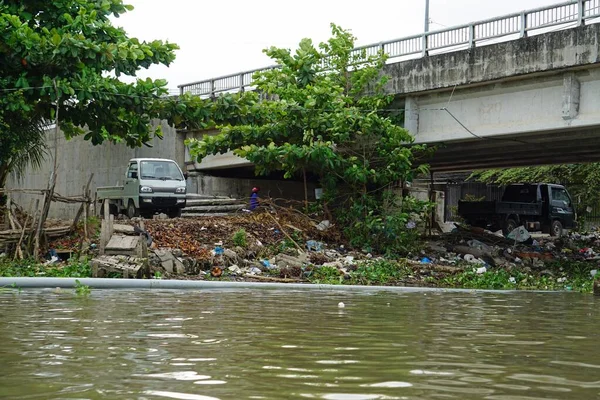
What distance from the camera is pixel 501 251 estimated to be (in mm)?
22047

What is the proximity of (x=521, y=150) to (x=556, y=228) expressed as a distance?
8683 millimetres

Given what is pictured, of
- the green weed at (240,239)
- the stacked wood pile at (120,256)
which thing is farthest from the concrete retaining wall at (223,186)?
the stacked wood pile at (120,256)

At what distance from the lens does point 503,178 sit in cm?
4691

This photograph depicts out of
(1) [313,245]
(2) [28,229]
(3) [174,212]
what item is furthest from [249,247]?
(3) [174,212]

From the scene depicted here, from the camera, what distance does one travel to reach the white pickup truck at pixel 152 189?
27.8 m

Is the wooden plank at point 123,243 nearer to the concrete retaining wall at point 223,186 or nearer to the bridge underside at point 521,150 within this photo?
the bridge underside at point 521,150

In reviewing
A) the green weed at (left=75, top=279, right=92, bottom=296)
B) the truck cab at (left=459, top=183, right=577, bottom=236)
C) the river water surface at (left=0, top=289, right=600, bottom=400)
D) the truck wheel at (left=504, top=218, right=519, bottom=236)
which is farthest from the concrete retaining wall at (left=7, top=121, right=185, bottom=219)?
the river water surface at (left=0, top=289, right=600, bottom=400)

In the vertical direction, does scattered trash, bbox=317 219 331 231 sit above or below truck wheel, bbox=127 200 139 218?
below

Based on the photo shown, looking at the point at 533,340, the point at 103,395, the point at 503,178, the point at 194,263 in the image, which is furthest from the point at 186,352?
the point at 503,178

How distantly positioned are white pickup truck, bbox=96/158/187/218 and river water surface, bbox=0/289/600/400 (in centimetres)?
1745

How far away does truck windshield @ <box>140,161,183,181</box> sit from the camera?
2847 cm

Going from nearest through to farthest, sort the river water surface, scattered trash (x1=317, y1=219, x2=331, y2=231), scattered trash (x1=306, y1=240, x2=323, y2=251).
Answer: the river water surface < scattered trash (x1=306, y1=240, x2=323, y2=251) < scattered trash (x1=317, y1=219, x2=331, y2=231)

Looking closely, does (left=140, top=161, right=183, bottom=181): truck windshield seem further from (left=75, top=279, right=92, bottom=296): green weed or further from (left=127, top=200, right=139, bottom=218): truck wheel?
(left=75, top=279, right=92, bottom=296): green weed

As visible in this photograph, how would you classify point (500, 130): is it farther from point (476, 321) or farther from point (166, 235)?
point (476, 321)
